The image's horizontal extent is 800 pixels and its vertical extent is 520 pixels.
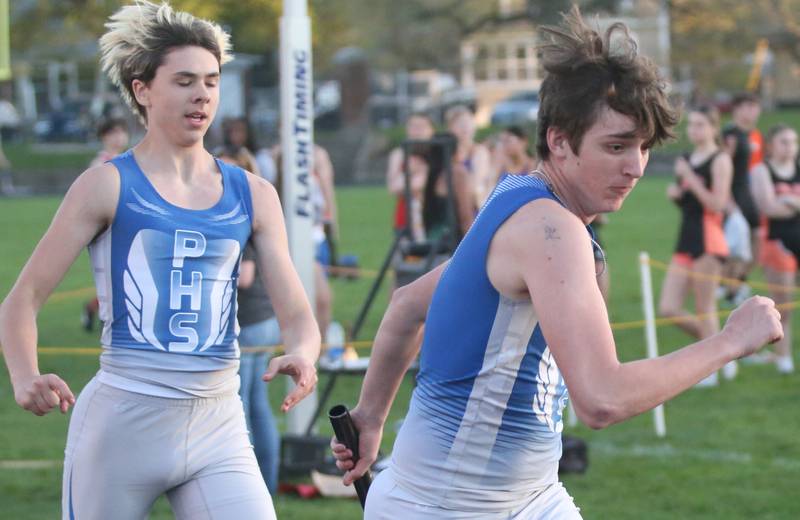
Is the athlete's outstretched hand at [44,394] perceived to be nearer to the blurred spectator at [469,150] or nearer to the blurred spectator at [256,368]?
the blurred spectator at [256,368]

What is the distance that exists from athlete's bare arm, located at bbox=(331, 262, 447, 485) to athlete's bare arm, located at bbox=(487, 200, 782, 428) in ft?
2.22

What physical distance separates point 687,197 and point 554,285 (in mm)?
8496

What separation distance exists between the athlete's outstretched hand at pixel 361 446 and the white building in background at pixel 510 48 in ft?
178

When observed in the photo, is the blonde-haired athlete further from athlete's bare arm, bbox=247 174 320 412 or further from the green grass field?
the green grass field

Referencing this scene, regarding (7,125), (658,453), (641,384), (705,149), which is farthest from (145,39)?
(7,125)

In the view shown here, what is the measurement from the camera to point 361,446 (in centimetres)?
380

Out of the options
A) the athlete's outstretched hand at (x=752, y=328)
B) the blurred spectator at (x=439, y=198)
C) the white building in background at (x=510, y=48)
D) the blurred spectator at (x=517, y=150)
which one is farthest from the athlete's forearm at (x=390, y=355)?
the white building in background at (x=510, y=48)

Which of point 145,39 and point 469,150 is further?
point 469,150

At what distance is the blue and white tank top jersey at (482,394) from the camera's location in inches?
126

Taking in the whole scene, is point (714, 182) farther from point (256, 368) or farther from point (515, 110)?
point (515, 110)

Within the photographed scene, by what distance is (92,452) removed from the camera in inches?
166

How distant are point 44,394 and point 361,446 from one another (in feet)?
3.10

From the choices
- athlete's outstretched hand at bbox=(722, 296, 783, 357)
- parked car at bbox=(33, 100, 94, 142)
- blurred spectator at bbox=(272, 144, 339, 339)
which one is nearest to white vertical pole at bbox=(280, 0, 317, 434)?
blurred spectator at bbox=(272, 144, 339, 339)

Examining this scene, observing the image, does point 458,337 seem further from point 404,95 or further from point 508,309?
point 404,95
